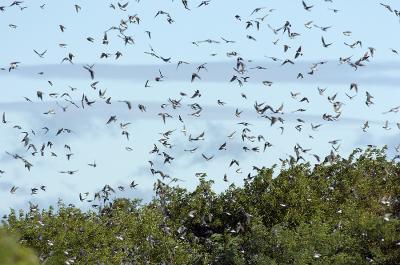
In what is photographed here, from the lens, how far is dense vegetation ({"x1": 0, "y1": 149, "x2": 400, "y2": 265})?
4969 cm

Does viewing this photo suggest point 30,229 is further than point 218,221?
No

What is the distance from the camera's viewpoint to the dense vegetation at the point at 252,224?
4969 cm

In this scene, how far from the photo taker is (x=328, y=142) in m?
48.0

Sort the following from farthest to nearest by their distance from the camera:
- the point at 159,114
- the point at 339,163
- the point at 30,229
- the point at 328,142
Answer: the point at 339,163
the point at 30,229
the point at 328,142
the point at 159,114

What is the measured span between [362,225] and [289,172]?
667 inches

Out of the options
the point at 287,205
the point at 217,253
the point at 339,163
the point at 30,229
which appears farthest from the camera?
the point at 339,163

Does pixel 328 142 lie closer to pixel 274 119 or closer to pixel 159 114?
pixel 274 119

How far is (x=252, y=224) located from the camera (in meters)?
58.3

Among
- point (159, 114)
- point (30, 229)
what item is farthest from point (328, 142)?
point (30, 229)

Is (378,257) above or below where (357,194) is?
above

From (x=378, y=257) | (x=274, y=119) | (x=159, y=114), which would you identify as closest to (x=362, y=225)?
(x=378, y=257)

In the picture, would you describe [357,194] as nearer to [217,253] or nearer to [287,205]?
[287,205]

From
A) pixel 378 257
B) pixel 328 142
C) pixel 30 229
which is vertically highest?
pixel 328 142

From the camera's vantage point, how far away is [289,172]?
218ft
